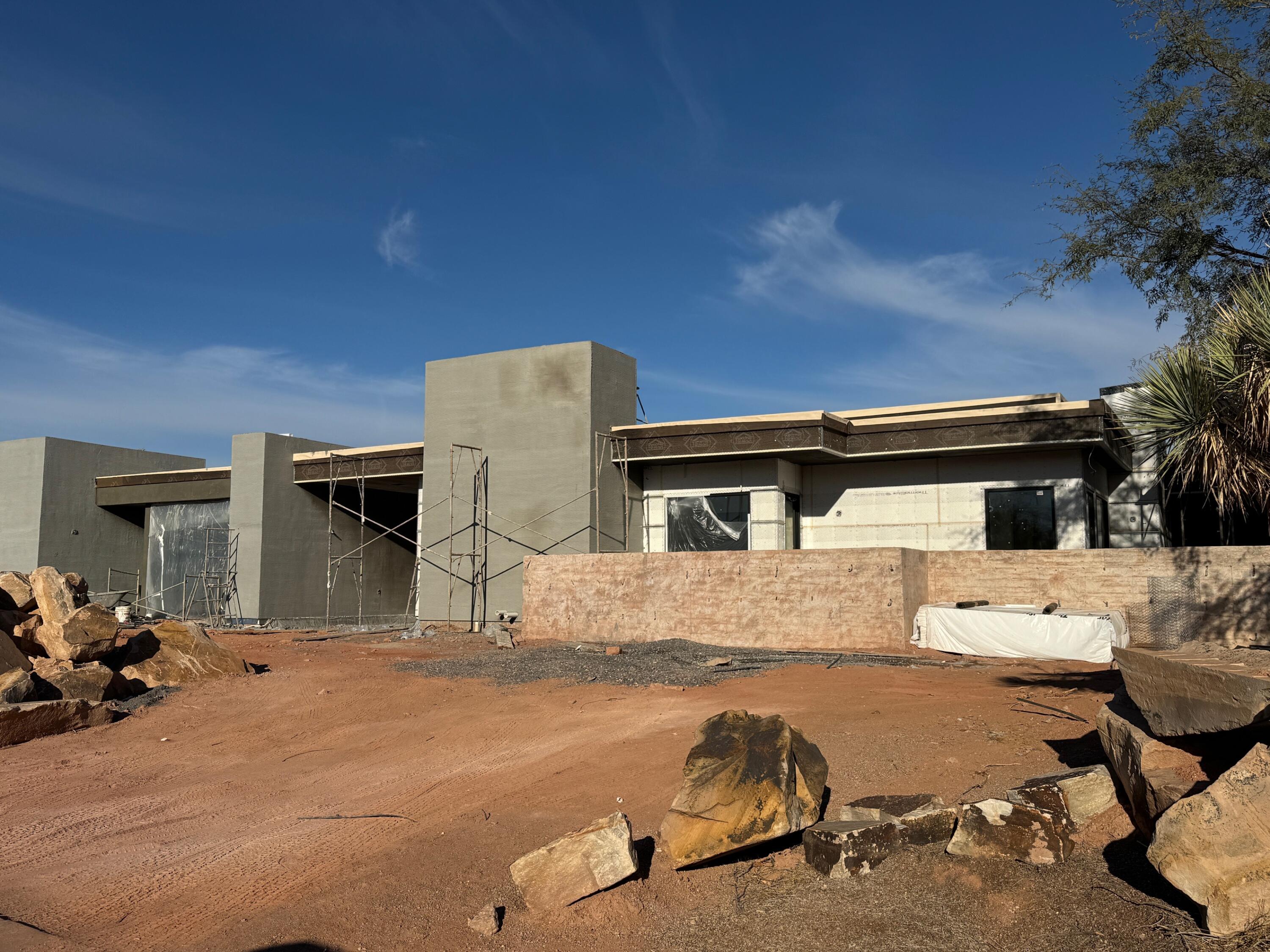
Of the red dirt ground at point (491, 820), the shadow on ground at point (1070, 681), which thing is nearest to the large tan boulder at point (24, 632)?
the red dirt ground at point (491, 820)

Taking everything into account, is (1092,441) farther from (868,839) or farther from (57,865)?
(57,865)

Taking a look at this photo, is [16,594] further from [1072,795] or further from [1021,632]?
[1021,632]

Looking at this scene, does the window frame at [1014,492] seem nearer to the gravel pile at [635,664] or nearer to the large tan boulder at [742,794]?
the gravel pile at [635,664]

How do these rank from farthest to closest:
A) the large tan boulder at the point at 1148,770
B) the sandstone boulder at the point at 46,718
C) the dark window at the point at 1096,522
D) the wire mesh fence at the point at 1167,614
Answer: the dark window at the point at 1096,522, the wire mesh fence at the point at 1167,614, the sandstone boulder at the point at 46,718, the large tan boulder at the point at 1148,770

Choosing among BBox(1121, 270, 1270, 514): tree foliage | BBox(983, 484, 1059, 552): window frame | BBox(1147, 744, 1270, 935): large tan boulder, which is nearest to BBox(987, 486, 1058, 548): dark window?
BBox(983, 484, 1059, 552): window frame

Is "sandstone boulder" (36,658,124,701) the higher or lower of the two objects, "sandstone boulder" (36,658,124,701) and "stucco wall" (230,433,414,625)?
the lower

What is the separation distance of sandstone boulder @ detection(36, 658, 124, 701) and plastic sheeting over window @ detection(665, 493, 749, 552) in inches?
569

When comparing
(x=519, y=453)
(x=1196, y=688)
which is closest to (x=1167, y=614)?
(x=1196, y=688)

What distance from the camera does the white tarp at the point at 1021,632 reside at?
15594 millimetres

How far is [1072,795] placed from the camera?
19.0 ft

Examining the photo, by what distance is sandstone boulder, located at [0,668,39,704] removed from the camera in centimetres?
1151

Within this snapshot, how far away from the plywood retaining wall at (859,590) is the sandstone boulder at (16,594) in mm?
9990

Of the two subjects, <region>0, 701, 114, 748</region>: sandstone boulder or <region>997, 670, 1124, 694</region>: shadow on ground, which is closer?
<region>0, 701, 114, 748</region>: sandstone boulder

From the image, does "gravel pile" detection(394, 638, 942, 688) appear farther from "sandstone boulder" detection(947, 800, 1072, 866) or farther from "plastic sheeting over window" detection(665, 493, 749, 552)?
"sandstone boulder" detection(947, 800, 1072, 866)
